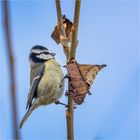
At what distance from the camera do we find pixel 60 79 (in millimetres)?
3812

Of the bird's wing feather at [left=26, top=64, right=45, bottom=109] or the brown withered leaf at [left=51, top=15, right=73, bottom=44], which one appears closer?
the brown withered leaf at [left=51, top=15, right=73, bottom=44]

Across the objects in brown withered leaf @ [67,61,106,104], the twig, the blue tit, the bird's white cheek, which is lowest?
the blue tit

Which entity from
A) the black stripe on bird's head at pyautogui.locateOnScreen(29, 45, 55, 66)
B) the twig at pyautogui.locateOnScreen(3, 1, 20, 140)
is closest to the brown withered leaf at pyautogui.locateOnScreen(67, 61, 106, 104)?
the twig at pyautogui.locateOnScreen(3, 1, 20, 140)

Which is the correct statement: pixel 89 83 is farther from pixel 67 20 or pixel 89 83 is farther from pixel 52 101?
pixel 52 101

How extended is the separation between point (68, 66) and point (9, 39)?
935 mm

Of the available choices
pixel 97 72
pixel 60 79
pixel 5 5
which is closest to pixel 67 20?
pixel 97 72

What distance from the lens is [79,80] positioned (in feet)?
5.10

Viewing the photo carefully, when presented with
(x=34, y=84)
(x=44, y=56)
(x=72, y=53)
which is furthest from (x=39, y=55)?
(x=72, y=53)

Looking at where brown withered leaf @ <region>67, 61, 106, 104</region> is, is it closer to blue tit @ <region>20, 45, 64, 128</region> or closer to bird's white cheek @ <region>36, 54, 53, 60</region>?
blue tit @ <region>20, 45, 64, 128</region>

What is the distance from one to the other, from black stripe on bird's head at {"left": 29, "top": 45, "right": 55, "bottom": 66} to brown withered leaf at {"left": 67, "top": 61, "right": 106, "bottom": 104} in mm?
2635

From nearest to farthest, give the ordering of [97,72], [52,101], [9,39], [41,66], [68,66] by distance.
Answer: [9,39] → [68,66] → [97,72] → [52,101] → [41,66]

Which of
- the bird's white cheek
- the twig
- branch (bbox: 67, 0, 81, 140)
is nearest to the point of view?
the twig

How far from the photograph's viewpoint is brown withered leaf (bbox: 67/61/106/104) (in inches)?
60.1

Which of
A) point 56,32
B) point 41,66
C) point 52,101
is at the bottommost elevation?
point 52,101
